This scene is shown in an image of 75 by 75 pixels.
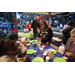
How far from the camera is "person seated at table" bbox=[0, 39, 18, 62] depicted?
1.04 metres

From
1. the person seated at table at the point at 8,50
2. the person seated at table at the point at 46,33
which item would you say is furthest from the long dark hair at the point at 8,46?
the person seated at table at the point at 46,33

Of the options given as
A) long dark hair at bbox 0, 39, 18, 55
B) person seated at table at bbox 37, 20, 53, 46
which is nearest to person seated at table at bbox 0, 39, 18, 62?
long dark hair at bbox 0, 39, 18, 55

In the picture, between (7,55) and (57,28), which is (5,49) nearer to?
(7,55)

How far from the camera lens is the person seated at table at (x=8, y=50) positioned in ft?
3.42

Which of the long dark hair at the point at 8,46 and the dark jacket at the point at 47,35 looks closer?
the long dark hair at the point at 8,46

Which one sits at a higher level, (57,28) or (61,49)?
(57,28)

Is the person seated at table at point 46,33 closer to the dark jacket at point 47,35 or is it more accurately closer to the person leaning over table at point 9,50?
the dark jacket at point 47,35

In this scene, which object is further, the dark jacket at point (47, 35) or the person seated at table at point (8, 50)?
the dark jacket at point (47, 35)

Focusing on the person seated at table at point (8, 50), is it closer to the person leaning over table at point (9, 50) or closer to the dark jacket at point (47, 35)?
the person leaning over table at point (9, 50)

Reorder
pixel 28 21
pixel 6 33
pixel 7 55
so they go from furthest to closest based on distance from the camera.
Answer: pixel 28 21 < pixel 6 33 < pixel 7 55

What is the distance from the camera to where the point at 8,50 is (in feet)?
3.49

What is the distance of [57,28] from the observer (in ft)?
24.4
